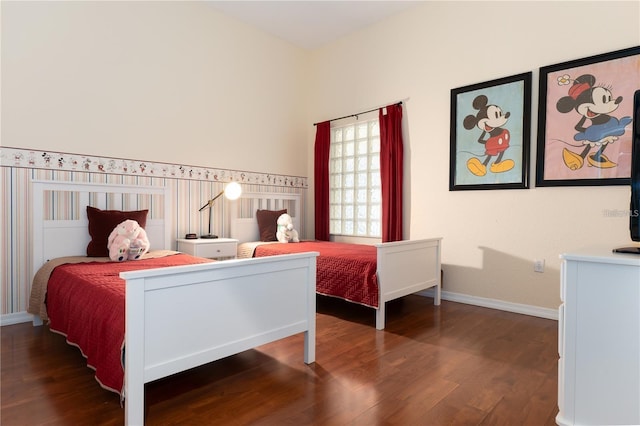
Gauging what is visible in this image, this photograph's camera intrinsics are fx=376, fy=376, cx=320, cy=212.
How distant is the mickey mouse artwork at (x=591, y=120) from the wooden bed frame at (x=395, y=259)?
4.46 feet

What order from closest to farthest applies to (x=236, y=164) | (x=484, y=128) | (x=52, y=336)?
(x=52, y=336) < (x=484, y=128) < (x=236, y=164)

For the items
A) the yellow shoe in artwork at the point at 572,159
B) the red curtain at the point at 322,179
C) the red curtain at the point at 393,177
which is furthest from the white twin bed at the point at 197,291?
the red curtain at the point at 322,179

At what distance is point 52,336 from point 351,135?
142 inches

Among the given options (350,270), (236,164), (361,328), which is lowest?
(361,328)

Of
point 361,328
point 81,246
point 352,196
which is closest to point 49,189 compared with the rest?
point 81,246

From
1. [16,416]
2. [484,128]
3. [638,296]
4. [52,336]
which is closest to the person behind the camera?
[638,296]

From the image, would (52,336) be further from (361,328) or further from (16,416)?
(361,328)

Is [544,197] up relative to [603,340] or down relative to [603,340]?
up

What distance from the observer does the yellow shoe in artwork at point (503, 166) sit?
3.41m

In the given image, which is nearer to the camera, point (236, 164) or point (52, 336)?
point (52, 336)

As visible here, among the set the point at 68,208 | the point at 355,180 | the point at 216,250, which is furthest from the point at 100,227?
the point at 355,180

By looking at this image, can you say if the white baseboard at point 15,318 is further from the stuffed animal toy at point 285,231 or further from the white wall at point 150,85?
the stuffed animal toy at point 285,231

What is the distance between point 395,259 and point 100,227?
2.46 metres

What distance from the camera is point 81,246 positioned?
320cm
